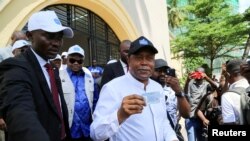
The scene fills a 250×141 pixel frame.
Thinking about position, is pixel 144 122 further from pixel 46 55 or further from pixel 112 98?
pixel 46 55

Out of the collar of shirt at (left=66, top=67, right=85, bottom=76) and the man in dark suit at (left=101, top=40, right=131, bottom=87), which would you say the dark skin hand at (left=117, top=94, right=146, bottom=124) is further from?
the collar of shirt at (left=66, top=67, right=85, bottom=76)

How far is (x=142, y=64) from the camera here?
2951 mm

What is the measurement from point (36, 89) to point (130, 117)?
0.76 metres

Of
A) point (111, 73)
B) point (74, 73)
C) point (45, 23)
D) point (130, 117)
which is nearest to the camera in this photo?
point (45, 23)

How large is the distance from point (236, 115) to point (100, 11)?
8.66m

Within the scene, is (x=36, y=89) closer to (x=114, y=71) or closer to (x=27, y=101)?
(x=27, y=101)

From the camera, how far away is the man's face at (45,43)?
2.64 m

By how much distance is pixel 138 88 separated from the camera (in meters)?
2.96

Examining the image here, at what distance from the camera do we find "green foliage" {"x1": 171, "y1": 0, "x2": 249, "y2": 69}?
2289 centimetres

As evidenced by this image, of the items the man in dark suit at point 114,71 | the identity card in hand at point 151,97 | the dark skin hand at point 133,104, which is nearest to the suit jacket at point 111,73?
the man in dark suit at point 114,71

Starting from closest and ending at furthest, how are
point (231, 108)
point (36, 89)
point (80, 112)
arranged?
point (36, 89) → point (231, 108) → point (80, 112)

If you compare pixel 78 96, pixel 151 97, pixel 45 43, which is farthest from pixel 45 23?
pixel 78 96

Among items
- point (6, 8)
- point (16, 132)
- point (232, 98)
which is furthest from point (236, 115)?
point (6, 8)

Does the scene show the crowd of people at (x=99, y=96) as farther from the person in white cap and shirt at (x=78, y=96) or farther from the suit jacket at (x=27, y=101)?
the person in white cap and shirt at (x=78, y=96)
